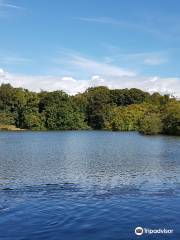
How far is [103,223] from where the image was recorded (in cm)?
1902

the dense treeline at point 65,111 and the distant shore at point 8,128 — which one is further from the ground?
the dense treeline at point 65,111

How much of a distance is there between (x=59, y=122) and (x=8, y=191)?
123777 mm

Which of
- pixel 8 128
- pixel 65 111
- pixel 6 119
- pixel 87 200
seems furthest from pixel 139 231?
pixel 65 111

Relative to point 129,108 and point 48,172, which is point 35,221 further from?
point 129,108

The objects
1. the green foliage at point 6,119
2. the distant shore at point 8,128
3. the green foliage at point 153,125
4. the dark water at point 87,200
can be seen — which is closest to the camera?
the dark water at point 87,200

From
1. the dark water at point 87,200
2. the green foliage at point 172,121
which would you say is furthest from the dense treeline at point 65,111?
the dark water at point 87,200

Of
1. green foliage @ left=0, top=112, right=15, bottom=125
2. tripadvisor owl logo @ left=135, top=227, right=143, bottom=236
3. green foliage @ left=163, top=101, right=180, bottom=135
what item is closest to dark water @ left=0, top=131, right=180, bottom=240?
tripadvisor owl logo @ left=135, top=227, right=143, bottom=236

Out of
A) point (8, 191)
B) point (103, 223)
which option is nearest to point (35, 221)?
point (103, 223)

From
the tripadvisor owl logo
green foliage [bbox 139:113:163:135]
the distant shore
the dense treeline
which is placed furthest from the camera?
the dense treeline

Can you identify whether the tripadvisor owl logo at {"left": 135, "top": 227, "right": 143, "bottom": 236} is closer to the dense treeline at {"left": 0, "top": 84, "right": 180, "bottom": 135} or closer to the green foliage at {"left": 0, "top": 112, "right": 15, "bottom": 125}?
the dense treeline at {"left": 0, "top": 84, "right": 180, "bottom": 135}

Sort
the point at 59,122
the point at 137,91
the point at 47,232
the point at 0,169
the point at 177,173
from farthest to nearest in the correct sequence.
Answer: the point at 137,91, the point at 59,122, the point at 0,169, the point at 177,173, the point at 47,232

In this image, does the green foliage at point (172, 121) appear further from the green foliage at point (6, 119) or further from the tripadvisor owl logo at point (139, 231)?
the tripadvisor owl logo at point (139, 231)

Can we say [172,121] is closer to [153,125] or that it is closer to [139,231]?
[153,125]

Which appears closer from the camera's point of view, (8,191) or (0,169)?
(8,191)
